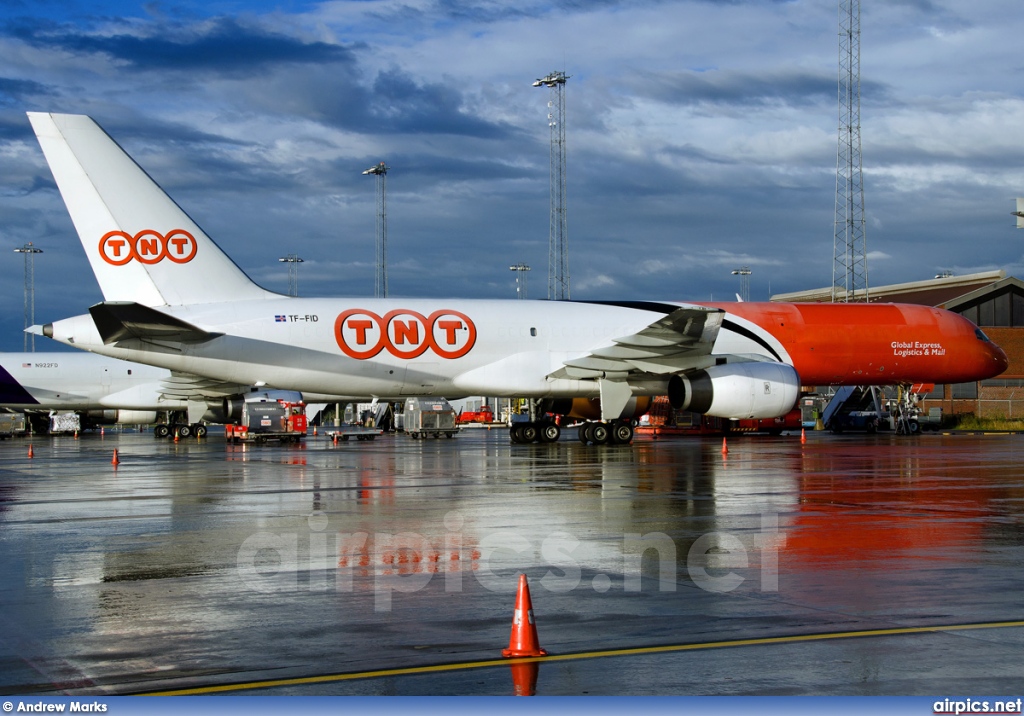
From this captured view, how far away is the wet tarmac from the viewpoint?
6.26 metres

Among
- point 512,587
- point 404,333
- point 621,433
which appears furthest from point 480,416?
point 512,587

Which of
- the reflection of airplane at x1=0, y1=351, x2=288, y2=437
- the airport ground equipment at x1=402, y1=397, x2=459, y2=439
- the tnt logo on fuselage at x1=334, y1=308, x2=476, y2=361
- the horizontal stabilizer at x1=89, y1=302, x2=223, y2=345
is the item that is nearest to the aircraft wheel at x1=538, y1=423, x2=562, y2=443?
the tnt logo on fuselage at x1=334, y1=308, x2=476, y2=361

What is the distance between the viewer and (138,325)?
96.7 feet

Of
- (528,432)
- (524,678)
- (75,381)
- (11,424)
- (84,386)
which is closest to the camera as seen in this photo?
(524,678)

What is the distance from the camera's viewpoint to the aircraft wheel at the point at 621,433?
34219 mm

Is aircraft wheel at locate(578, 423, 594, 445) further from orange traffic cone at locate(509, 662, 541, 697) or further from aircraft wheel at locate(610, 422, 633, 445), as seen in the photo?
orange traffic cone at locate(509, 662, 541, 697)

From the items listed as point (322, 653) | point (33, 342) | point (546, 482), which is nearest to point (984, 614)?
point (322, 653)

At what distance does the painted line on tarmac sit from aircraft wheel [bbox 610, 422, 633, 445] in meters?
26.7

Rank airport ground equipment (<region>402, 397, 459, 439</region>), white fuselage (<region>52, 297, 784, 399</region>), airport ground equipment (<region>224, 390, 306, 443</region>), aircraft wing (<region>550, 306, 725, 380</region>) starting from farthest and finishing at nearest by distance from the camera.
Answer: airport ground equipment (<region>402, 397, 459, 439</region>)
airport ground equipment (<region>224, 390, 306, 443</region>)
aircraft wing (<region>550, 306, 725, 380</region>)
white fuselage (<region>52, 297, 784, 399</region>)

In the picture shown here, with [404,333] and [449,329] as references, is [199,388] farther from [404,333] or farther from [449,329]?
[449,329]

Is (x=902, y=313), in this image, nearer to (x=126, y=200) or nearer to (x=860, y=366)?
(x=860, y=366)

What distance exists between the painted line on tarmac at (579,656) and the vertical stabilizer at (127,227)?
1052 inches

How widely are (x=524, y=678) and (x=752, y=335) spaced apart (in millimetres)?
31775

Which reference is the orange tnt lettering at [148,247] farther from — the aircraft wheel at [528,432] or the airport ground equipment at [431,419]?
the airport ground equipment at [431,419]
